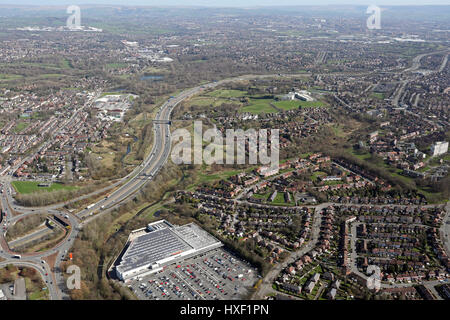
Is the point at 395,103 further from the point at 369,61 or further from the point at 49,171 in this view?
the point at 49,171

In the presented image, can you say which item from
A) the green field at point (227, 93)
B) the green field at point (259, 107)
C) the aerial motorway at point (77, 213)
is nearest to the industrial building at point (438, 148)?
the aerial motorway at point (77, 213)

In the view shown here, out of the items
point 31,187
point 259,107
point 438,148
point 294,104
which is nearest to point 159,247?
point 31,187

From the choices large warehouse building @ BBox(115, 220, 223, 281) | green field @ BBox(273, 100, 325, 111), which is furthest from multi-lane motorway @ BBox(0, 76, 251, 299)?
green field @ BBox(273, 100, 325, 111)

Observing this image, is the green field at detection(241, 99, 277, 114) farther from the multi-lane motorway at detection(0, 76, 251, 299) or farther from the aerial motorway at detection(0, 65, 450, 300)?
the multi-lane motorway at detection(0, 76, 251, 299)

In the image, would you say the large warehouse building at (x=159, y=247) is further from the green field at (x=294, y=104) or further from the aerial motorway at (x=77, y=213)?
the green field at (x=294, y=104)

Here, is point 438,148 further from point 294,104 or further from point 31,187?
point 31,187

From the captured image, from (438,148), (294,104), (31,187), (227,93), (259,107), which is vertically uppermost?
(227,93)

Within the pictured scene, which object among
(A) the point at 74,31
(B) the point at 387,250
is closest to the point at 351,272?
(B) the point at 387,250

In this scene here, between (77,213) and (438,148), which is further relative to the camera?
(438,148)
